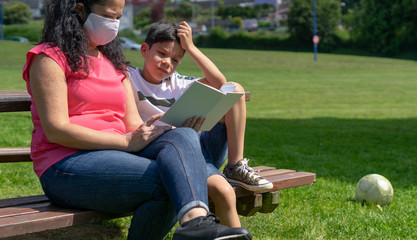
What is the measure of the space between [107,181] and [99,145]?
21cm

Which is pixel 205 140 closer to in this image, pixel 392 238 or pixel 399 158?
pixel 392 238

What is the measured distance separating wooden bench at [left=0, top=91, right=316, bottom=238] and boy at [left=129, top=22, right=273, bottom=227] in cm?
15

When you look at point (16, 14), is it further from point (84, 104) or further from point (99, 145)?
point (99, 145)

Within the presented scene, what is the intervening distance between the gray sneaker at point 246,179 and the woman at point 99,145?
1.92ft

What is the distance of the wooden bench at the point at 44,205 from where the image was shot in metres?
2.51

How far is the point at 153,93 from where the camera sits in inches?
136

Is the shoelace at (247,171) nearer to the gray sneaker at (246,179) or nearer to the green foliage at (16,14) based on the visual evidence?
the gray sneaker at (246,179)

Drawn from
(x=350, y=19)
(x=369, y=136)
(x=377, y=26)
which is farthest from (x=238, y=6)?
(x=369, y=136)

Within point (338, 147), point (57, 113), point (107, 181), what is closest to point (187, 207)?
point (107, 181)

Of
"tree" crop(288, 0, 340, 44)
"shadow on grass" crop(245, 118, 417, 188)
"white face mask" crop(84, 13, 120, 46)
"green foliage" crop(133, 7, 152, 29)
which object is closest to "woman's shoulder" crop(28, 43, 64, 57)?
"white face mask" crop(84, 13, 120, 46)

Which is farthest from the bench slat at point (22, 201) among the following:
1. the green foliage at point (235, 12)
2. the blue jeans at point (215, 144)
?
the green foliage at point (235, 12)

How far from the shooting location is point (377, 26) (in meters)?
60.2

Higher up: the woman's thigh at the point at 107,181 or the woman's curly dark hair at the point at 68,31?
the woman's curly dark hair at the point at 68,31

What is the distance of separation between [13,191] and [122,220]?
1253 mm
